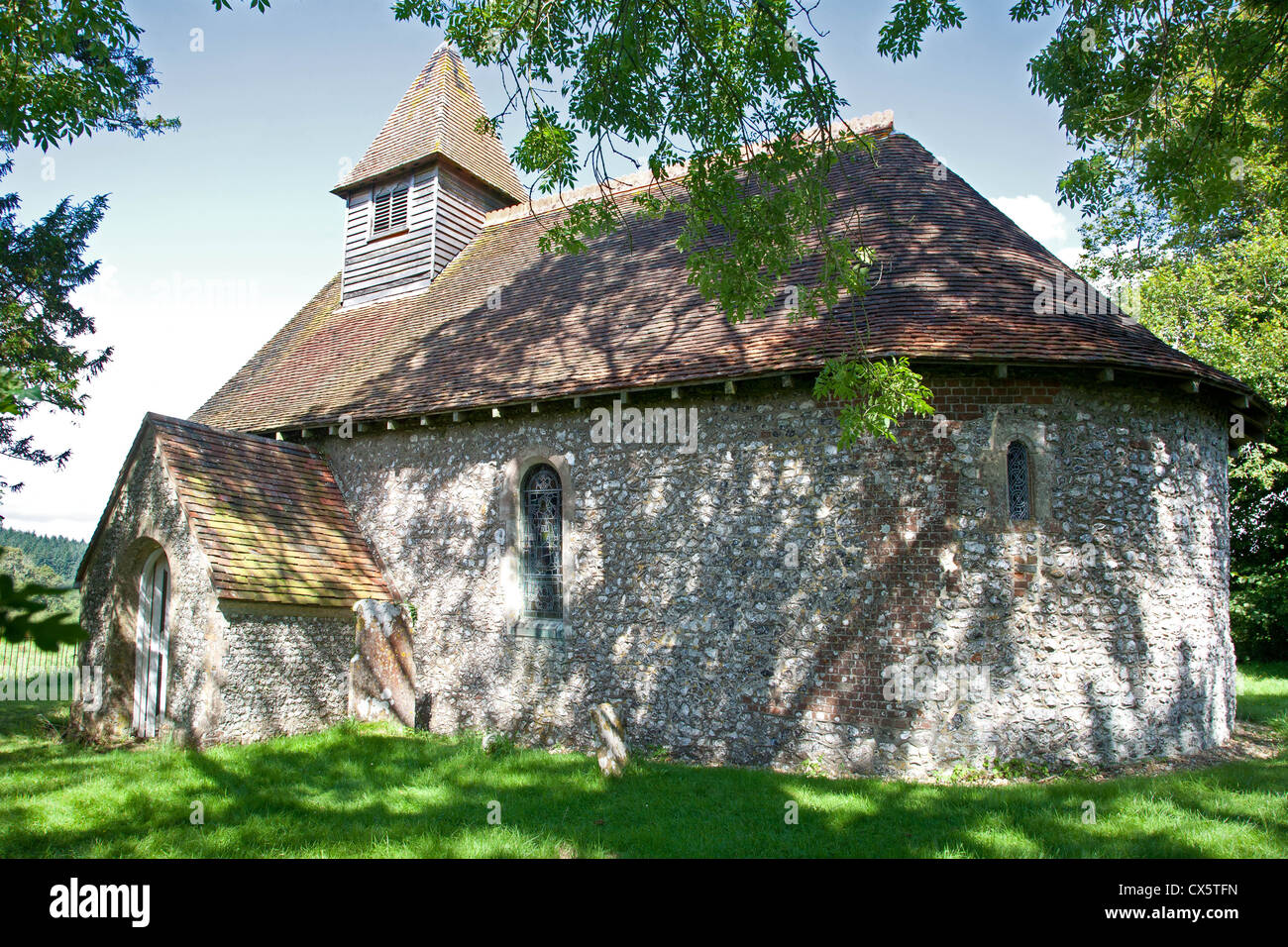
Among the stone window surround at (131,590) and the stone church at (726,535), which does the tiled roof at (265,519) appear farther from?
the stone window surround at (131,590)

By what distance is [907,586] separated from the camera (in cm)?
892

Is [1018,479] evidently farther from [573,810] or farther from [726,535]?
[573,810]

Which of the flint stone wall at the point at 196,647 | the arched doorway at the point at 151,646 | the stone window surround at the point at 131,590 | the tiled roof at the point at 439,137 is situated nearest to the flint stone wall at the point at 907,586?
the flint stone wall at the point at 196,647

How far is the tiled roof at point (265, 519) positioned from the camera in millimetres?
10727

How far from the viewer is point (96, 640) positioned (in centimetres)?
1162

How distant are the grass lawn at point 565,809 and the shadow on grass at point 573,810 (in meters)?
0.02

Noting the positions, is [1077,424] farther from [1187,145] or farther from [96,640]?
[96,640]

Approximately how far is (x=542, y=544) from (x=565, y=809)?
4939 millimetres

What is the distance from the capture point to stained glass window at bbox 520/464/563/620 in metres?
11.4

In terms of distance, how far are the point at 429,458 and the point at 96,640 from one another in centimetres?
552

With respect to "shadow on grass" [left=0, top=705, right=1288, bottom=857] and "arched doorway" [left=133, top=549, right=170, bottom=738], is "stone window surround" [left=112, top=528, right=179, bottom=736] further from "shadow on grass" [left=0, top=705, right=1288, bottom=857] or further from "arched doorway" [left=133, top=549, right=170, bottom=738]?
"shadow on grass" [left=0, top=705, right=1288, bottom=857]

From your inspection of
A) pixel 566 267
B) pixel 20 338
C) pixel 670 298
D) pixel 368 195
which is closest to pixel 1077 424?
pixel 670 298

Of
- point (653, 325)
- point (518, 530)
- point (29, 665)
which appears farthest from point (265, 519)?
point (29, 665)

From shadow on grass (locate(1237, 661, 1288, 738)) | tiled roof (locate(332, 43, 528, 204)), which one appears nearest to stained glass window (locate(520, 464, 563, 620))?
tiled roof (locate(332, 43, 528, 204))
